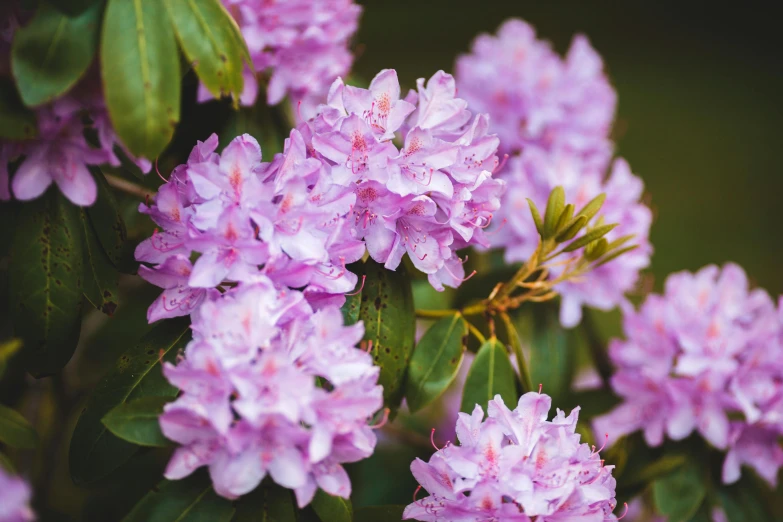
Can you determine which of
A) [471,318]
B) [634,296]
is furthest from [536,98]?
[634,296]

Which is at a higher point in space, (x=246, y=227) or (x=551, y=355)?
(x=246, y=227)

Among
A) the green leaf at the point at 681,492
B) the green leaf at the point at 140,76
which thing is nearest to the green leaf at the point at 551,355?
the green leaf at the point at 681,492

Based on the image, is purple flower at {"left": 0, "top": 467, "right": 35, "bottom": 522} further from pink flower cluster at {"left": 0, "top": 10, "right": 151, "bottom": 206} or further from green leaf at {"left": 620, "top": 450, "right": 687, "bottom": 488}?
green leaf at {"left": 620, "top": 450, "right": 687, "bottom": 488}

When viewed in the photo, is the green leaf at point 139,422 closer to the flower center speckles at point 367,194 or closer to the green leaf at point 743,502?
the flower center speckles at point 367,194

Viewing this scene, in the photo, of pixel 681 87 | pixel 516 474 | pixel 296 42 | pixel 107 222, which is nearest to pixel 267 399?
pixel 516 474

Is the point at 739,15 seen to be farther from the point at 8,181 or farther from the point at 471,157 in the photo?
the point at 8,181

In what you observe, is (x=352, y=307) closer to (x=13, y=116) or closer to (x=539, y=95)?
(x=13, y=116)
